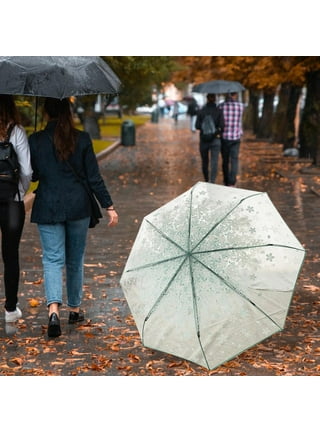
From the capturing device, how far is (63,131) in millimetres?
6461

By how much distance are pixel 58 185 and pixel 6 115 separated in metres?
0.63

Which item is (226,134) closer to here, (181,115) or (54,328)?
(54,328)

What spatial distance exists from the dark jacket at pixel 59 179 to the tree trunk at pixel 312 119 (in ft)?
51.8

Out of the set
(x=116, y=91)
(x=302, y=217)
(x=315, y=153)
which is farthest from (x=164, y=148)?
(x=116, y=91)

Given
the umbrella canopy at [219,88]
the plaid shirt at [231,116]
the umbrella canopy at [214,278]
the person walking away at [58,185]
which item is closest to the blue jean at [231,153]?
the plaid shirt at [231,116]

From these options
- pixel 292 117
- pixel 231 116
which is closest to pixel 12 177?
pixel 231 116

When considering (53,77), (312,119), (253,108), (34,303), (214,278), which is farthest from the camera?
(253,108)

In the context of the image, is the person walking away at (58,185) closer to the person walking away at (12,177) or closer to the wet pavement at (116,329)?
the person walking away at (12,177)

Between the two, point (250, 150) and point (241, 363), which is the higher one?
point (241, 363)

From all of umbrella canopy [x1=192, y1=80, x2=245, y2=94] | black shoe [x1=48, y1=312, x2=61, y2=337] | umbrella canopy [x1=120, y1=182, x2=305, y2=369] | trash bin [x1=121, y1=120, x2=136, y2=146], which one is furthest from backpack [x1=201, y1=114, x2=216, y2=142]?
trash bin [x1=121, y1=120, x2=136, y2=146]

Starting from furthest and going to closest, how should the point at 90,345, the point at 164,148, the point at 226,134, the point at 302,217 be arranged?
the point at 164,148
the point at 226,134
the point at 302,217
the point at 90,345

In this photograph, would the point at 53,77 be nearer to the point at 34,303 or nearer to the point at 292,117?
the point at 34,303

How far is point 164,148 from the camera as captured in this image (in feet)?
112

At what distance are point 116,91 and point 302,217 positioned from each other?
7.18 metres
